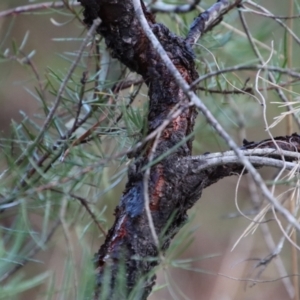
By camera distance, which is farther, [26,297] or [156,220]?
[26,297]

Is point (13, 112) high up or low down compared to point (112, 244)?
up

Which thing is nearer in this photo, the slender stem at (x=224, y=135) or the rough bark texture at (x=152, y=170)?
the slender stem at (x=224, y=135)

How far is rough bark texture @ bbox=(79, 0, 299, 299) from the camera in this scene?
323 mm

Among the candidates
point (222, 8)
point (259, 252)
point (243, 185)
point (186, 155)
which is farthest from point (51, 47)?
point (186, 155)

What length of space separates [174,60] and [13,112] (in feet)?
4.55

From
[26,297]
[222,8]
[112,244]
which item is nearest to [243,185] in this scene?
[26,297]

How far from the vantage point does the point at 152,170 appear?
0.33 meters

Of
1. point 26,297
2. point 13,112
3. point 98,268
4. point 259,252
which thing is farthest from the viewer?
point 13,112

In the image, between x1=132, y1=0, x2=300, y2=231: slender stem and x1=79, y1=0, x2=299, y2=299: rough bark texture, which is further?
x1=79, y1=0, x2=299, y2=299: rough bark texture

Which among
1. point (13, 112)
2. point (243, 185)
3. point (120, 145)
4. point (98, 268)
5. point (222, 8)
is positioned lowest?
point (98, 268)

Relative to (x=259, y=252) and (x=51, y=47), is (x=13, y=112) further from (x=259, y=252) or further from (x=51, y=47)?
(x=259, y=252)

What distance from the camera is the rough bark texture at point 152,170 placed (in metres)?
0.32

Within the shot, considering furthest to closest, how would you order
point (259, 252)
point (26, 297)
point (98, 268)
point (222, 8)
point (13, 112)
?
point (13, 112), point (259, 252), point (26, 297), point (222, 8), point (98, 268)

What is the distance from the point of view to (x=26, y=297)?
1.36 metres
